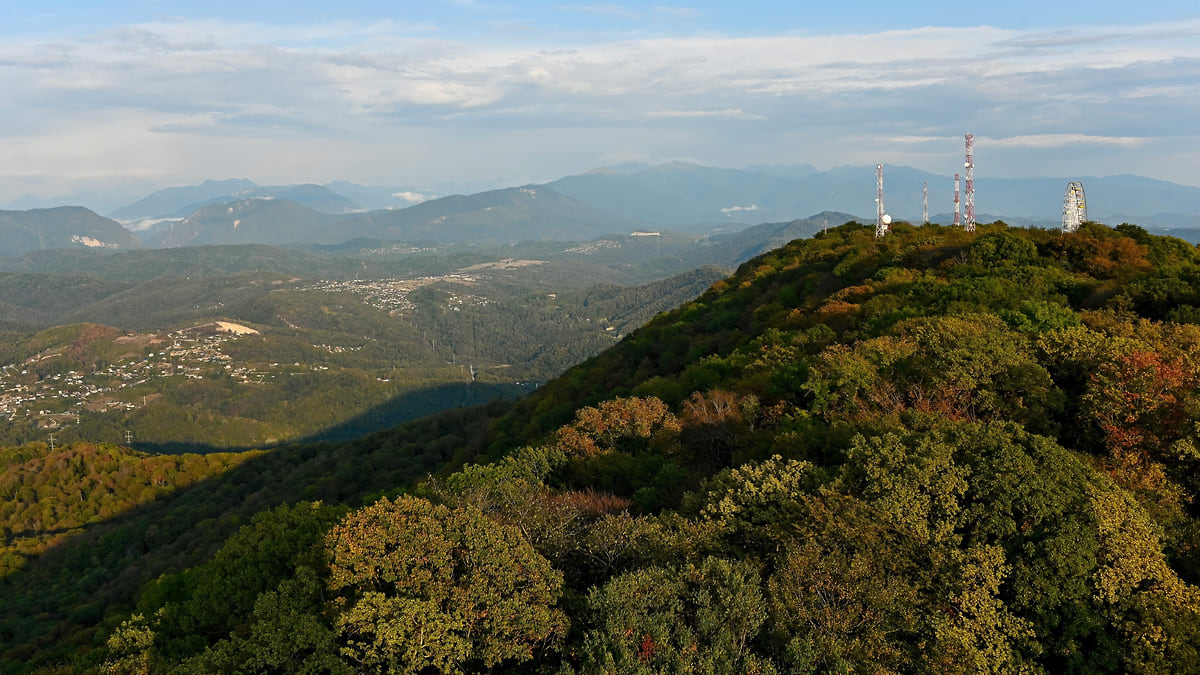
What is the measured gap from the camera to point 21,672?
3672cm

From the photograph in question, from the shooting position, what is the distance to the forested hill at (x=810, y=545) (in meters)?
15.1

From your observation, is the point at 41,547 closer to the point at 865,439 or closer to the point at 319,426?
the point at 865,439

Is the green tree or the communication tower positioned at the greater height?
the communication tower

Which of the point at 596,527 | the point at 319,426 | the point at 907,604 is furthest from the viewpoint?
the point at 319,426

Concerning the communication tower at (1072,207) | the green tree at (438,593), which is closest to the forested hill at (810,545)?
the green tree at (438,593)

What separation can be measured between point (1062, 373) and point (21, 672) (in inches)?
1985

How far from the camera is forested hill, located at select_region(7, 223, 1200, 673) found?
1507cm

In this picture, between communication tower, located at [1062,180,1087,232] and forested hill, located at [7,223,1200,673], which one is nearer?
forested hill, located at [7,223,1200,673]

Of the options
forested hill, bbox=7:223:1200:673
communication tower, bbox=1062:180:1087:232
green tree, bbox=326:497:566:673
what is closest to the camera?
forested hill, bbox=7:223:1200:673

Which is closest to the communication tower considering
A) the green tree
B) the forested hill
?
Answer: the forested hill

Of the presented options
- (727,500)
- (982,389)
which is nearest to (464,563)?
(727,500)

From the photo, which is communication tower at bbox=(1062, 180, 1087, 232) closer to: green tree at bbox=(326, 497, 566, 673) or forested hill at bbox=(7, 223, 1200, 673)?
forested hill at bbox=(7, 223, 1200, 673)

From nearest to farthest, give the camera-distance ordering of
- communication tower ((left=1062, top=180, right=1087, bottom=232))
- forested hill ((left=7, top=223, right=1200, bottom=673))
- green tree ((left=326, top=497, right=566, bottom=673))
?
forested hill ((left=7, top=223, right=1200, bottom=673))
green tree ((left=326, top=497, right=566, bottom=673))
communication tower ((left=1062, top=180, right=1087, bottom=232))

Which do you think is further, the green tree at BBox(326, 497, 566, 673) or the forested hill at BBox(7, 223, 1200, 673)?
the green tree at BBox(326, 497, 566, 673)
